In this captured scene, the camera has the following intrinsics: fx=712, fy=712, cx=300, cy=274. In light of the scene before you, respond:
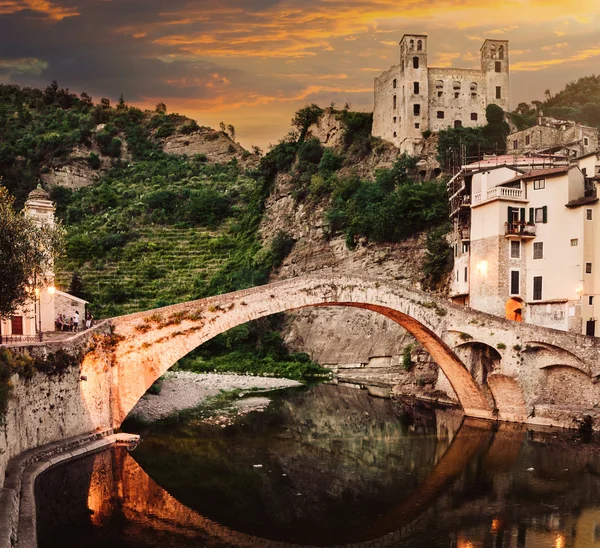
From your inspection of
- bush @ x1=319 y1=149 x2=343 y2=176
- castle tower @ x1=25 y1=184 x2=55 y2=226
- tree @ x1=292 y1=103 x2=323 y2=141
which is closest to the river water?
castle tower @ x1=25 y1=184 x2=55 y2=226

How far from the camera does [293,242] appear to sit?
52844mm

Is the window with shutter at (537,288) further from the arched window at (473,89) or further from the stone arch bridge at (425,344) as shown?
the arched window at (473,89)

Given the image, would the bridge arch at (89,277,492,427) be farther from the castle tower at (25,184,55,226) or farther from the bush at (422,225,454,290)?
the bush at (422,225,454,290)

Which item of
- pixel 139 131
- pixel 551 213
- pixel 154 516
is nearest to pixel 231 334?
pixel 551 213

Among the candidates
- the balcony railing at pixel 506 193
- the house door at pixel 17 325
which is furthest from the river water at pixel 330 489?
the balcony railing at pixel 506 193

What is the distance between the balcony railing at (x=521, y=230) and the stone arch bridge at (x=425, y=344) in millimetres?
4657

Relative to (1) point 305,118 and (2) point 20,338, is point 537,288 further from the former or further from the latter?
(1) point 305,118

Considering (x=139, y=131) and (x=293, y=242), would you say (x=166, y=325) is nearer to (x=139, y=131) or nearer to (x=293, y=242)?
(x=293, y=242)

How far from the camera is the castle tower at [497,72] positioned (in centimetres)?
4816

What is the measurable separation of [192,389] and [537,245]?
16.4 m

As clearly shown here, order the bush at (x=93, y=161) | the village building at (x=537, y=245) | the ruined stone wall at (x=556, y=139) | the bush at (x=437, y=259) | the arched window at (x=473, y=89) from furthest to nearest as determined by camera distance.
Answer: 1. the bush at (x=93, y=161)
2. the arched window at (x=473, y=89)
3. the ruined stone wall at (x=556, y=139)
4. the bush at (x=437, y=259)
5. the village building at (x=537, y=245)

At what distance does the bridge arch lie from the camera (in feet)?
72.0

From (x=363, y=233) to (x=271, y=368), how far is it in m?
10.5

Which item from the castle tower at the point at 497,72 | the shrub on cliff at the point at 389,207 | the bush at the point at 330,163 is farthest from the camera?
the bush at the point at 330,163
